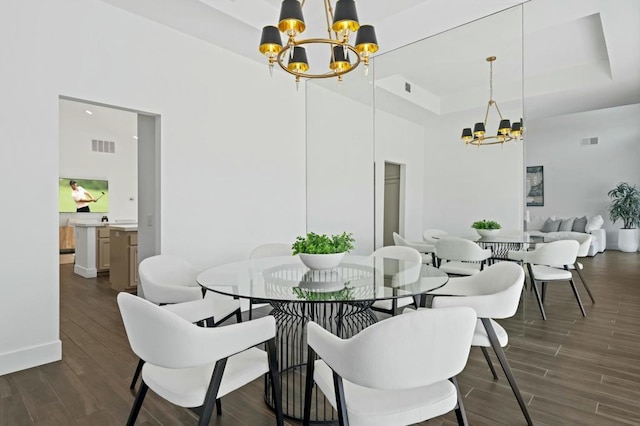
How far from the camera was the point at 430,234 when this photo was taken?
13.1 feet

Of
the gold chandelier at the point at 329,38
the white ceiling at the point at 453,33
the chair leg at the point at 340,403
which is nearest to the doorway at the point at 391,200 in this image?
the white ceiling at the point at 453,33

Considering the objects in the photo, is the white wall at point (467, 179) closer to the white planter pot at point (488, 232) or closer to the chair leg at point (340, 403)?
the white planter pot at point (488, 232)

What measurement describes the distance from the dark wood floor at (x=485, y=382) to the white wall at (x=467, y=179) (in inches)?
39.4

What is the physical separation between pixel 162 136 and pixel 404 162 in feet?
8.77

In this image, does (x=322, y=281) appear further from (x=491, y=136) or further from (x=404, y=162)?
(x=404, y=162)

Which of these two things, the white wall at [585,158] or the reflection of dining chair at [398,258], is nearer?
the reflection of dining chair at [398,258]

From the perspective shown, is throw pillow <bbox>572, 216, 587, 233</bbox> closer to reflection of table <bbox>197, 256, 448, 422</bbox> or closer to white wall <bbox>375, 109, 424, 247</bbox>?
white wall <bbox>375, 109, 424, 247</bbox>

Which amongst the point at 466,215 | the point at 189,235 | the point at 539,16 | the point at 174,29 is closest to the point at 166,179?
the point at 189,235

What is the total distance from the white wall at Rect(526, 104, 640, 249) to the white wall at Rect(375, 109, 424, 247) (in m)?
7.58

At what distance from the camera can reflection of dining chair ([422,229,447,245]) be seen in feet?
12.8

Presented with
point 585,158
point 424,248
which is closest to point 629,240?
point 585,158

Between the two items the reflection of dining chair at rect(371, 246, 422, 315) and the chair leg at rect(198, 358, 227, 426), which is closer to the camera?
the chair leg at rect(198, 358, 227, 426)

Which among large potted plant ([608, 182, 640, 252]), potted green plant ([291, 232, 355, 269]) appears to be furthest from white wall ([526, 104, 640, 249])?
potted green plant ([291, 232, 355, 269])

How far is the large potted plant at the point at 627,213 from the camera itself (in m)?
8.63
